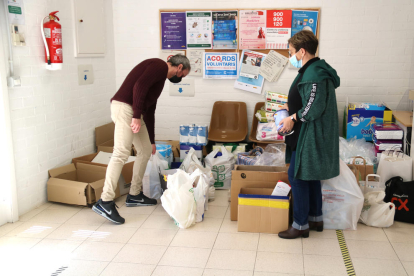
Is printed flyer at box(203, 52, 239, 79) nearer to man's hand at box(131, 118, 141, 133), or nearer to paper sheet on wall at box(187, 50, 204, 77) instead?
paper sheet on wall at box(187, 50, 204, 77)

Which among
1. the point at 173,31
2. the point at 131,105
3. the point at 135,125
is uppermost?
the point at 173,31

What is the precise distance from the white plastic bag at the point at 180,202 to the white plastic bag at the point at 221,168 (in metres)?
0.97

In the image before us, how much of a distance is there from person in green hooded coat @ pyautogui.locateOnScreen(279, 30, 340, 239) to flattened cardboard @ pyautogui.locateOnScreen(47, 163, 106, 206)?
1.88 meters

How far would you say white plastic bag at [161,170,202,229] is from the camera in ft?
11.5

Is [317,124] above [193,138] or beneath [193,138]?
above

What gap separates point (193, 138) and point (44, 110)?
1670mm

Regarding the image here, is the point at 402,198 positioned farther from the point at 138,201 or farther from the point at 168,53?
the point at 168,53

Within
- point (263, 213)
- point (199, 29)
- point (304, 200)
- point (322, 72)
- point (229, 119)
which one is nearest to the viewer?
point (322, 72)

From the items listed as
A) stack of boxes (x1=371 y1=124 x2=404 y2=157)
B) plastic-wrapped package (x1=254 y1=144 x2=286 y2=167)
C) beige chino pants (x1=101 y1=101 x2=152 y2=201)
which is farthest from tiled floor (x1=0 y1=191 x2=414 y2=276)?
stack of boxes (x1=371 y1=124 x2=404 y2=157)

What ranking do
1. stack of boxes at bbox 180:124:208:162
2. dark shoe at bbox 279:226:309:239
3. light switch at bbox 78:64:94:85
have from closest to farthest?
dark shoe at bbox 279:226:309:239, light switch at bbox 78:64:94:85, stack of boxes at bbox 180:124:208:162

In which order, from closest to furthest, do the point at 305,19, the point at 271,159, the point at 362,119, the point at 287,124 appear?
the point at 287,124 → the point at 271,159 → the point at 362,119 → the point at 305,19

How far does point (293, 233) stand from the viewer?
3289 mm

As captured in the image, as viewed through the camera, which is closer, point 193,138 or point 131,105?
point 131,105

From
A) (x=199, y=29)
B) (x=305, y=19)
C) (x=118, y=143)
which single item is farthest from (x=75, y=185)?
(x=305, y=19)
